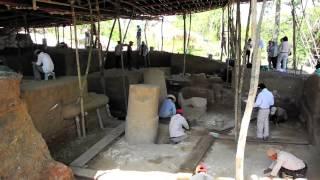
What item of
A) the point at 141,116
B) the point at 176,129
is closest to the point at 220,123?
the point at 176,129

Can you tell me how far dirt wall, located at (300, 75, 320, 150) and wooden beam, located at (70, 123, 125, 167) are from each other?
16.3 ft

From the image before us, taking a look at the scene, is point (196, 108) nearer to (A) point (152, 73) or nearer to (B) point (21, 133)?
(A) point (152, 73)

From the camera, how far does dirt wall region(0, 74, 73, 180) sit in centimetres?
581

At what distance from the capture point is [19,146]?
611 centimetres

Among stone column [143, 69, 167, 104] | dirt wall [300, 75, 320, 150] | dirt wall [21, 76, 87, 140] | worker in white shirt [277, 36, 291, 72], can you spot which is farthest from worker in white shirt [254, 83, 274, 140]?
worker in white shirt [277, 36, 291, 72]

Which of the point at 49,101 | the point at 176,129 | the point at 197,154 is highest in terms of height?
the point at 49,101

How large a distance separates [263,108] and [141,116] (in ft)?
10.2

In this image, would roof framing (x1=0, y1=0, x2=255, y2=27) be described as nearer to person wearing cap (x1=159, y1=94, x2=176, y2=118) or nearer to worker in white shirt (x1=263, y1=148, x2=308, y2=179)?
person wearing cap (x1=159, y1=94, x2=176, y2=118)

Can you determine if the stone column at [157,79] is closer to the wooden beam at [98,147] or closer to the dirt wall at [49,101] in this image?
the wooden beam at [98,147]

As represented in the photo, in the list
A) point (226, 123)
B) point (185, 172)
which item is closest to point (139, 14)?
point (226, 123)

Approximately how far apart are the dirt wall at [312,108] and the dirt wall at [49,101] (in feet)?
20.1

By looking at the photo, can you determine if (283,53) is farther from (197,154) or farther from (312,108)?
(197,154)

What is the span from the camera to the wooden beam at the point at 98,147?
7908 mm

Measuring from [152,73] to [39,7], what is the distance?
14.1 feet
